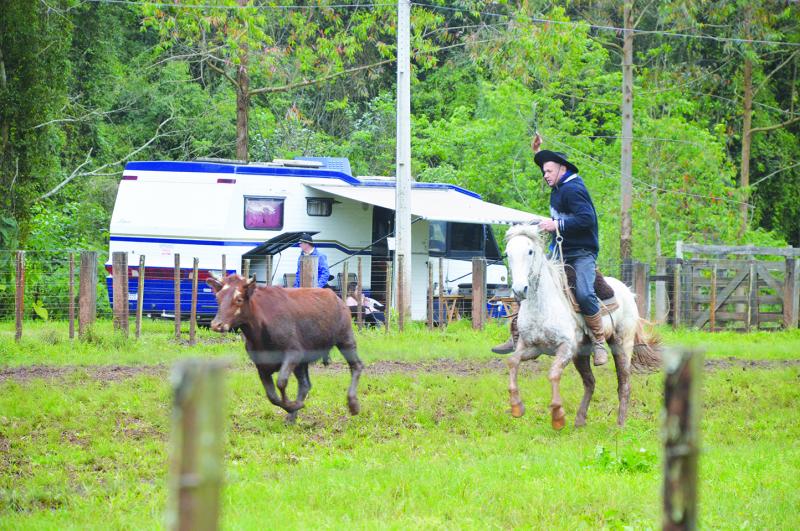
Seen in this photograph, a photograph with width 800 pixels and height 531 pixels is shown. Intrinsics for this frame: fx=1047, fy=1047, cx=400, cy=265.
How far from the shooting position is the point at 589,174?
31.2 m

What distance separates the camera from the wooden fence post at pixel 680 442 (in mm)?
1963

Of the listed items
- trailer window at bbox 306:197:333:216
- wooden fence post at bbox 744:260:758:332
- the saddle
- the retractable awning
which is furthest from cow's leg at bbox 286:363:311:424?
wooden fence post at bbox 744:260:758:332

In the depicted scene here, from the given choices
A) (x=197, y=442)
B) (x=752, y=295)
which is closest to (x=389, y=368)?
(x=752, y=295)

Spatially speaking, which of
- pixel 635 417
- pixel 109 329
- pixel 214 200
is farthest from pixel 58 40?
pixel 635 417

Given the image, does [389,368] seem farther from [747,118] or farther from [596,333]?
[747,118]

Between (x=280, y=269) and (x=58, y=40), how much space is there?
6.03 metres

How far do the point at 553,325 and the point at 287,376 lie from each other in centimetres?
268

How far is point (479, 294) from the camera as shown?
19.8 meters

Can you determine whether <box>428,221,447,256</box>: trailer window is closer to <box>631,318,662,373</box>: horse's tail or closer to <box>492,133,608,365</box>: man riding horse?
<box>631,318,662,373</box>: horse's tail

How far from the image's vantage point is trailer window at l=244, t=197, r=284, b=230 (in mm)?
21266

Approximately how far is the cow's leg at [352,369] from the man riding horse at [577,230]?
174 centimetres

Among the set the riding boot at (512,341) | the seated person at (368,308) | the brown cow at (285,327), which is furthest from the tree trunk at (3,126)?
the riding boot at (512,341)

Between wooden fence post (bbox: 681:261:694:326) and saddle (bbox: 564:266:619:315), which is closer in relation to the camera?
saddle (bbox: 564:266:619:315)

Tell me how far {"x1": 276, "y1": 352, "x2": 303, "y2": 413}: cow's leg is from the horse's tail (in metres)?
3.90
